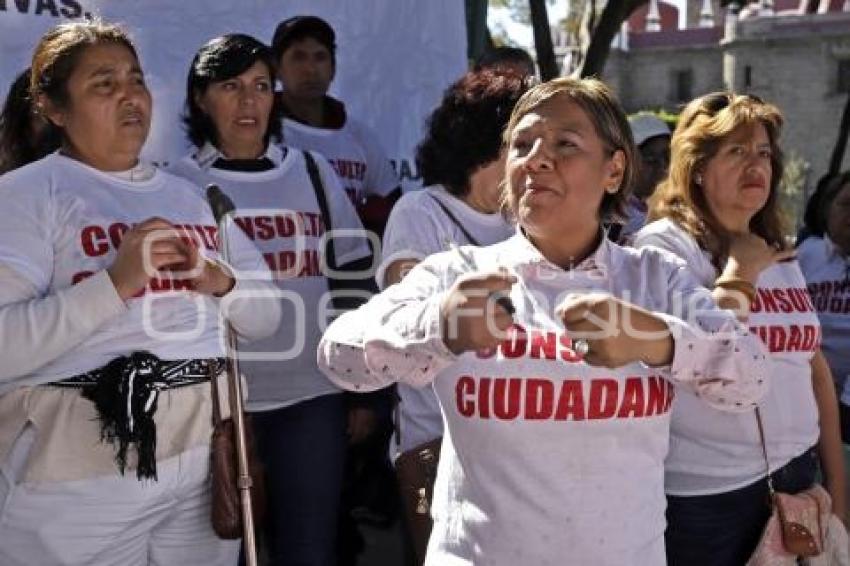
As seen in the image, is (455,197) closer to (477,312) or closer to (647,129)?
(477,312)

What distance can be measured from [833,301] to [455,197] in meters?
2.12

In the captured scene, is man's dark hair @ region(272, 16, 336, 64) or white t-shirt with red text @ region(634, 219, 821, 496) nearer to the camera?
white t-shirt with red text @ region(634, 219, 821, 496)

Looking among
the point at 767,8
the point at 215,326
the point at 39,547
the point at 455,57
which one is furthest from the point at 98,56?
the point at 767,8

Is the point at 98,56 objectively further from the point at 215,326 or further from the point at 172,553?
the point at 172,553

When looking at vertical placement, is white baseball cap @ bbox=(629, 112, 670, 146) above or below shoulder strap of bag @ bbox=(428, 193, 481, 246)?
above

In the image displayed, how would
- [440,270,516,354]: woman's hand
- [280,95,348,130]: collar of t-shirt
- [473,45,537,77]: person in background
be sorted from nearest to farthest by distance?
[440,270,516,354]: woman's hand
[473,45,537,77]: person in background
[280,95,348,130]: collar of t-shirt

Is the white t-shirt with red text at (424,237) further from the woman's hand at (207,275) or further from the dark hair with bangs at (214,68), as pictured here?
the dark hair with bangs at (214,68)

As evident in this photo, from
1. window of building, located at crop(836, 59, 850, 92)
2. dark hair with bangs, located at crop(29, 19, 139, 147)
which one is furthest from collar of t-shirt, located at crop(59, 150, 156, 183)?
window of building, located at crop(836, 59, 850, 92)

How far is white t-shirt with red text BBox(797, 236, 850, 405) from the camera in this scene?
4164 millimetres

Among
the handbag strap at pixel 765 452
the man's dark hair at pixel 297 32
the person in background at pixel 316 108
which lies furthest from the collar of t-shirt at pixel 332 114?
the handbag strap at pixel 765 452

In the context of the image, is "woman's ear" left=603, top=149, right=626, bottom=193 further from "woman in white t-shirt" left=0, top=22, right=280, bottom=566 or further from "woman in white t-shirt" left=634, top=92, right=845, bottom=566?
"woman in white t-shirt" left=0, top=22, right=280, bottom=566

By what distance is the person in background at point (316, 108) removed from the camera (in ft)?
12.4

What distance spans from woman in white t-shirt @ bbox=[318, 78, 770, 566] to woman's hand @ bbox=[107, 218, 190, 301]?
0.49m

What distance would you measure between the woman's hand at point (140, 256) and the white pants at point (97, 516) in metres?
0.40
